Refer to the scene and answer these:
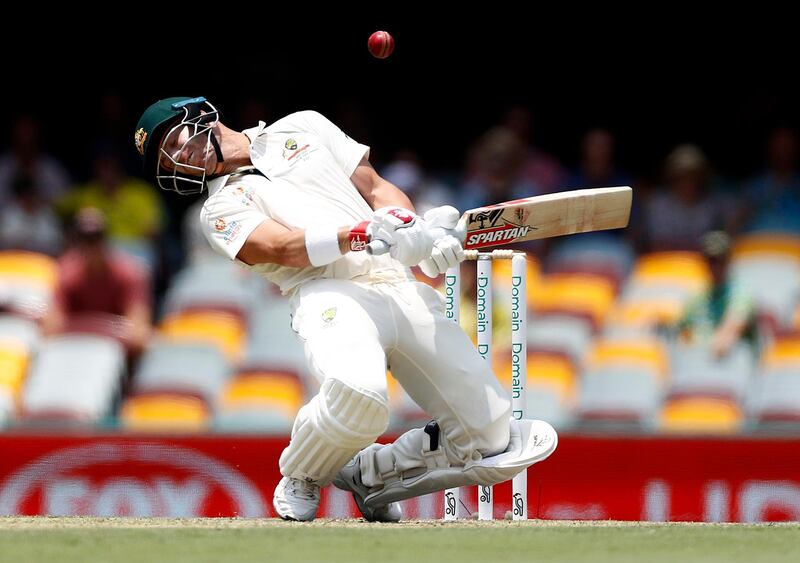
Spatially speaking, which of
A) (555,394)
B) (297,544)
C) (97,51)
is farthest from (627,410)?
(97,51)

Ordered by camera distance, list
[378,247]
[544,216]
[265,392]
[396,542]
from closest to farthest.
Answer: [396,542] → [378,247] → [544,216] → [265,392]

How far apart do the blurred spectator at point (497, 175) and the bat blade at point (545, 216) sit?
259cm

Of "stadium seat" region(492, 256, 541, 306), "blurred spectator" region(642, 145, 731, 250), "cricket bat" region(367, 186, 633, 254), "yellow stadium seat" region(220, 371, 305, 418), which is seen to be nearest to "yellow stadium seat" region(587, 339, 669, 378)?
"stadium seat" region(492, 256, 541, 306)

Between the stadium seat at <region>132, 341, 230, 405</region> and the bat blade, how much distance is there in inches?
102

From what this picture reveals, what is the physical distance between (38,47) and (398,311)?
481 centimetres

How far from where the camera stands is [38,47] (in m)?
8.29

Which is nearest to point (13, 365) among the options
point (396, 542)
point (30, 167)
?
point (30, 167)

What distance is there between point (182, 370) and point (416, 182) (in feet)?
4.80

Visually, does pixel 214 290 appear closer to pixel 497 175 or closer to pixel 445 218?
pixel 497 175

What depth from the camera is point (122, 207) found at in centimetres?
729

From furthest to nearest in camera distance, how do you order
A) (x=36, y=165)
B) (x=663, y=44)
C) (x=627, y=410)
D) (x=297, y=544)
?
(x=663, y=44) < (x=36, y=165) < (x=627, y=410) < (x=297, y=544)

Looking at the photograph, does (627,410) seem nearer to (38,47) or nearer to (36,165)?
(36,165)

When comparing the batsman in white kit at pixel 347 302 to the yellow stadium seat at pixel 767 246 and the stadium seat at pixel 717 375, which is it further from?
the yellow stadium seat at pixel 767 246

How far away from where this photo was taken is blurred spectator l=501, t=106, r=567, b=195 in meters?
7.39
